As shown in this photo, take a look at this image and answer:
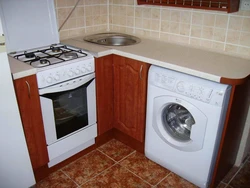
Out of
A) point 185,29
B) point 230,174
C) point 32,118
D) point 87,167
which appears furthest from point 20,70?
point 230,174

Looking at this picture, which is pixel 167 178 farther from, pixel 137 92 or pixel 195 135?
pixel 137 92

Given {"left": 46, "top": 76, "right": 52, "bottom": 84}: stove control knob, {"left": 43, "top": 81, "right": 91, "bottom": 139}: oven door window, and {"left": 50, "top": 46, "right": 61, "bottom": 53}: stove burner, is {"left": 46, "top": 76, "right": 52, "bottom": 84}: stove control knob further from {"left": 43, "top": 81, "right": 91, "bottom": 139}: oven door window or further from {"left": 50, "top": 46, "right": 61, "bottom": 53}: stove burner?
{"left": 50, "top": 46, "right": 61, "bottom": 53}: stove burner

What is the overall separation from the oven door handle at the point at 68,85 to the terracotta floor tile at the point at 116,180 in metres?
0.73

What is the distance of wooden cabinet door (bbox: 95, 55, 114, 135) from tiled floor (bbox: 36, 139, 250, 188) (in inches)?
10.5

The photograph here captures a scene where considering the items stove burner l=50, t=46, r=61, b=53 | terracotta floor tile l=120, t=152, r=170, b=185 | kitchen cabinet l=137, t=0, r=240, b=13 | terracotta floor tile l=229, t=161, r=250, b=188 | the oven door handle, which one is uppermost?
kitchen cabinet l=137, t=0, r=240, b=13

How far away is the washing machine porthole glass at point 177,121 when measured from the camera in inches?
72.5

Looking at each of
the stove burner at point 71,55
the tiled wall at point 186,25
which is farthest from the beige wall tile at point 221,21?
the stove burner at point 71,55

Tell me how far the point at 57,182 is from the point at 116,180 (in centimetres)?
44

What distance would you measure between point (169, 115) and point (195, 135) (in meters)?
0.29

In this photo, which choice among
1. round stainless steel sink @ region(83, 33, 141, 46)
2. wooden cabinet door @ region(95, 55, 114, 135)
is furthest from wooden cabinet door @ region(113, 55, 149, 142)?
round stainless steel sink @ region(83, 33, 141, 46)

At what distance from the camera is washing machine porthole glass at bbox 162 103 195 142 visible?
6.04 ft

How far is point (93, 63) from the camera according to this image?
1918mm

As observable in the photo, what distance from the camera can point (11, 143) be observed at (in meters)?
1.55

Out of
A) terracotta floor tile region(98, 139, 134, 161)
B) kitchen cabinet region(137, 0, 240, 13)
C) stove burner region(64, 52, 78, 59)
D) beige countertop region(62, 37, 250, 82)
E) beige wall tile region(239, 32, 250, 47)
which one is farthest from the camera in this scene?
terracotta floor tile region(98, 139, 134, 161)
